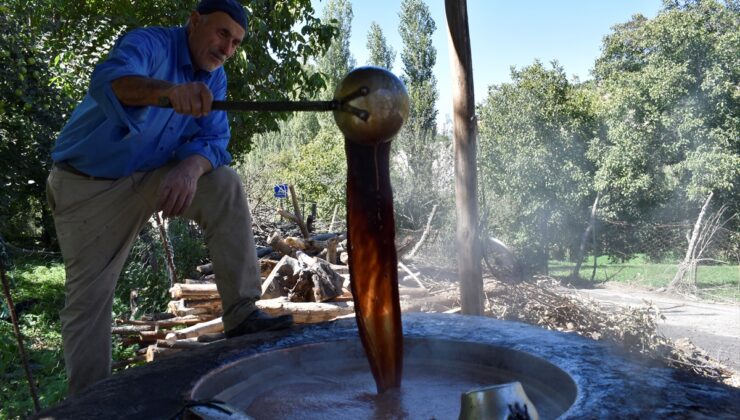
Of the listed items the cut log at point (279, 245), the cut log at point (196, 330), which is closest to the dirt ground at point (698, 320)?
the cut log at point (279, 245)

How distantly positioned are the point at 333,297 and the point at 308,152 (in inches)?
671

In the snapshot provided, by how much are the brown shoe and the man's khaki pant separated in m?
0.03

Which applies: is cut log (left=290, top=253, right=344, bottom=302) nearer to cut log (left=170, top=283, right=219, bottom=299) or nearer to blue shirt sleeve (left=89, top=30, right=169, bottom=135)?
cut log (left=170, top=283, right=219, bottom=299)

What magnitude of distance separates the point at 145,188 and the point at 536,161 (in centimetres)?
1858

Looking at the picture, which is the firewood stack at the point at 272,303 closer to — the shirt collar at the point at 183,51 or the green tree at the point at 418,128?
the shirt collar at the point at 183,51

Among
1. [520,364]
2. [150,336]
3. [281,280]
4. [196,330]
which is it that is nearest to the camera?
[520,364]

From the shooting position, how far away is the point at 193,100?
1.25m

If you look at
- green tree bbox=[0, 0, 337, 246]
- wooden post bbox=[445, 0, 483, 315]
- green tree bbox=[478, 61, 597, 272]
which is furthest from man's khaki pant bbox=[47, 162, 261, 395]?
green tree bbox=[478, 61, 597, 272]

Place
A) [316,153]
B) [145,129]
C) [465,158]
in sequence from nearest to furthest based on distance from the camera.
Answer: [145,129] < [465,158] < [316,153]

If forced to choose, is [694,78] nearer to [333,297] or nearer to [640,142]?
[640,142]

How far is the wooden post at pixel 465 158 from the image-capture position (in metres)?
3.46

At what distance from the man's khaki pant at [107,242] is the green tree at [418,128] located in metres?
5.54

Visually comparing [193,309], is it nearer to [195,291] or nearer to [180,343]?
[195,291]

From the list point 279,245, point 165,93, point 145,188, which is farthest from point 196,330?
point 165,93
